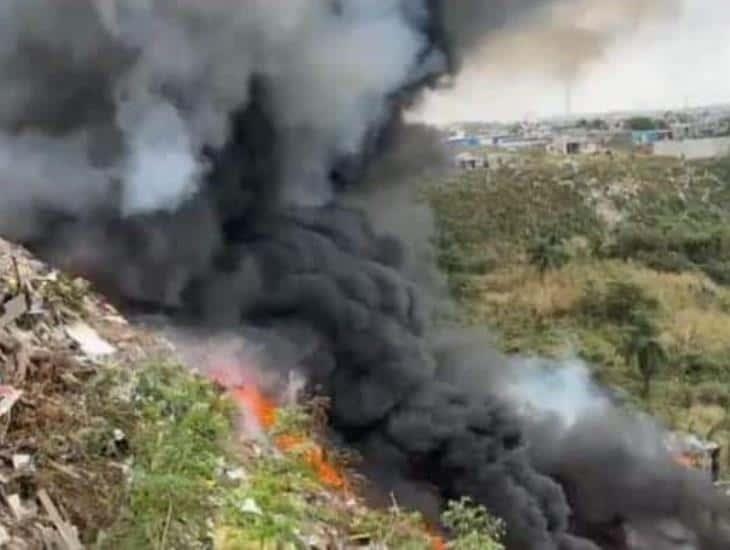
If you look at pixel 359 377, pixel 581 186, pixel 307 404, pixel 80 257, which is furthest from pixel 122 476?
pixel 581 186

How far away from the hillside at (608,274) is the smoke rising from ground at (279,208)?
8.84m

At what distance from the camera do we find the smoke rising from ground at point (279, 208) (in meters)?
17.0

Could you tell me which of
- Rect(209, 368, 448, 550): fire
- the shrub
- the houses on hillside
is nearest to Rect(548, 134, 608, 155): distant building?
the houses on hillside

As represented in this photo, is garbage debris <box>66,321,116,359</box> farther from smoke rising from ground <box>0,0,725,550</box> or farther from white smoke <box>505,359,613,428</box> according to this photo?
white smoke <box>505,359,613,428</box>

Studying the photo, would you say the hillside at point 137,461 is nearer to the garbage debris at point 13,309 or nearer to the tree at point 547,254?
the garbage debris at point 13,309

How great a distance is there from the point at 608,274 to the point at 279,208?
1132 inches

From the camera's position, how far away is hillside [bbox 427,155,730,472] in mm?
35969

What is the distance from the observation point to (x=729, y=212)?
5819cm

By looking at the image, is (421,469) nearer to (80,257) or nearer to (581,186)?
(80,257)

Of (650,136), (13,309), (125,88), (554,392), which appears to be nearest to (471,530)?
(13,309)

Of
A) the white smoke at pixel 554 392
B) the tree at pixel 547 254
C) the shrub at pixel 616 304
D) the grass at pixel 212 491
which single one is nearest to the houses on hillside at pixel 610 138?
the tree at pixel 547 254

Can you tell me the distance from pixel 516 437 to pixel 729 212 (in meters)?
40.7

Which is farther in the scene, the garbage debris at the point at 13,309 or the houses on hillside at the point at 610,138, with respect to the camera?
the houses on hillside at the point at 610,138

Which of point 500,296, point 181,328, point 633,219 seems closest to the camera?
point 181,328
